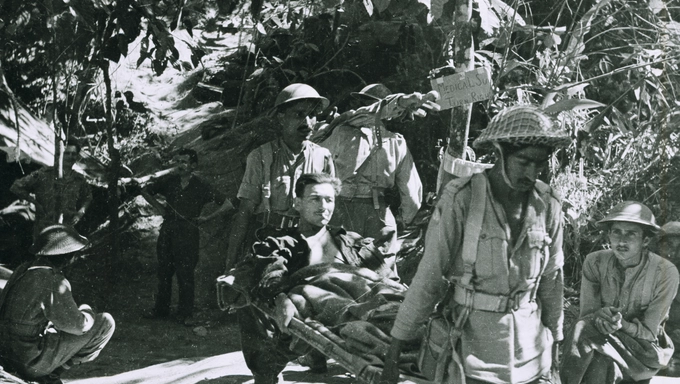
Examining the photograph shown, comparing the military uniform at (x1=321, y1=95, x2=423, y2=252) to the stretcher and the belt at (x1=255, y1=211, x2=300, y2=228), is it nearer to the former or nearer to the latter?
the belt at (x1=255, y1=211, x2=300, y2=228)

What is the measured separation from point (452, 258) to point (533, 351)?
1.48ft

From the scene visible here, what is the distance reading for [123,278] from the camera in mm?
9023

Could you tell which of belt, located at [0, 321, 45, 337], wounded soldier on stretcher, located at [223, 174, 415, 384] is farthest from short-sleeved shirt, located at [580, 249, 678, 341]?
belt, located at [0, 321, 45, 337]

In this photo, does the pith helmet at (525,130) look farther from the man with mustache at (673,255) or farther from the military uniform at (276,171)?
the man with mustache at (673,255)

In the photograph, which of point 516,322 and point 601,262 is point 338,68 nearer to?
point 601,262

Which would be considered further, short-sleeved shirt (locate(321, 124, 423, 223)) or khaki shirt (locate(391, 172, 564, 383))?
short-sleeved shirt (locate(321, 124, 423, 223))

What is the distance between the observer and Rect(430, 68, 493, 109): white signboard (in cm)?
442

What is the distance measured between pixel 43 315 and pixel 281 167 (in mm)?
1787

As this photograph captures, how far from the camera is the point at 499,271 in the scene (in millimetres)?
3160

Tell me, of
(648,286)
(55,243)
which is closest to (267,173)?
(55,243)

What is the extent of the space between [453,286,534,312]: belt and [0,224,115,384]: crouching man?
2.38m

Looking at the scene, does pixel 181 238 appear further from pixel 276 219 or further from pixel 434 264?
pixel 434 264

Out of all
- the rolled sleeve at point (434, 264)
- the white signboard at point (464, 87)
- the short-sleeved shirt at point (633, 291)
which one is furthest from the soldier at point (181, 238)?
the rolled sleeve at point (434, 264)

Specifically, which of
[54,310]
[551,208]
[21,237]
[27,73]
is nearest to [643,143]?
[551,208]
